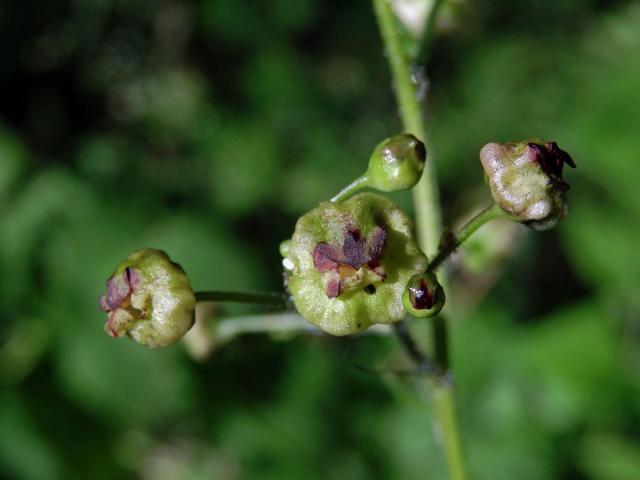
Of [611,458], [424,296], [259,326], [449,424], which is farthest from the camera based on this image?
[611,458]

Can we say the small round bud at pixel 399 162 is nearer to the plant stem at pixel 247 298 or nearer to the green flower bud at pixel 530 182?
the green flower bud at pixel 530 182

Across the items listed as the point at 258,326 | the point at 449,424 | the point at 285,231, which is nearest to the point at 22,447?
the point at 285,231

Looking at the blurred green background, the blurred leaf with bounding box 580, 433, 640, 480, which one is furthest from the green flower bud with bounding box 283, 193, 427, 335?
the blurred leaf with bounding box 580, 433, 640, 480

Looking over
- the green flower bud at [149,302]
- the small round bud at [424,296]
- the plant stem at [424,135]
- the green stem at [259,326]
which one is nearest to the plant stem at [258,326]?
the green stem at [259,326]

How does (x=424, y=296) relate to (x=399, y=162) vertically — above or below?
below

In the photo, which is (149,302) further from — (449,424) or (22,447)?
(22,447)

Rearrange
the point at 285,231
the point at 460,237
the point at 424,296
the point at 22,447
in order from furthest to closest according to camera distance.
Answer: the point at 285,231, the point at 22,447, the point at 460,237, the point at 424,296

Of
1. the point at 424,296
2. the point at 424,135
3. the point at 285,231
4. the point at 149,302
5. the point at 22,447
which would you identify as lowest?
the point at 424,296
